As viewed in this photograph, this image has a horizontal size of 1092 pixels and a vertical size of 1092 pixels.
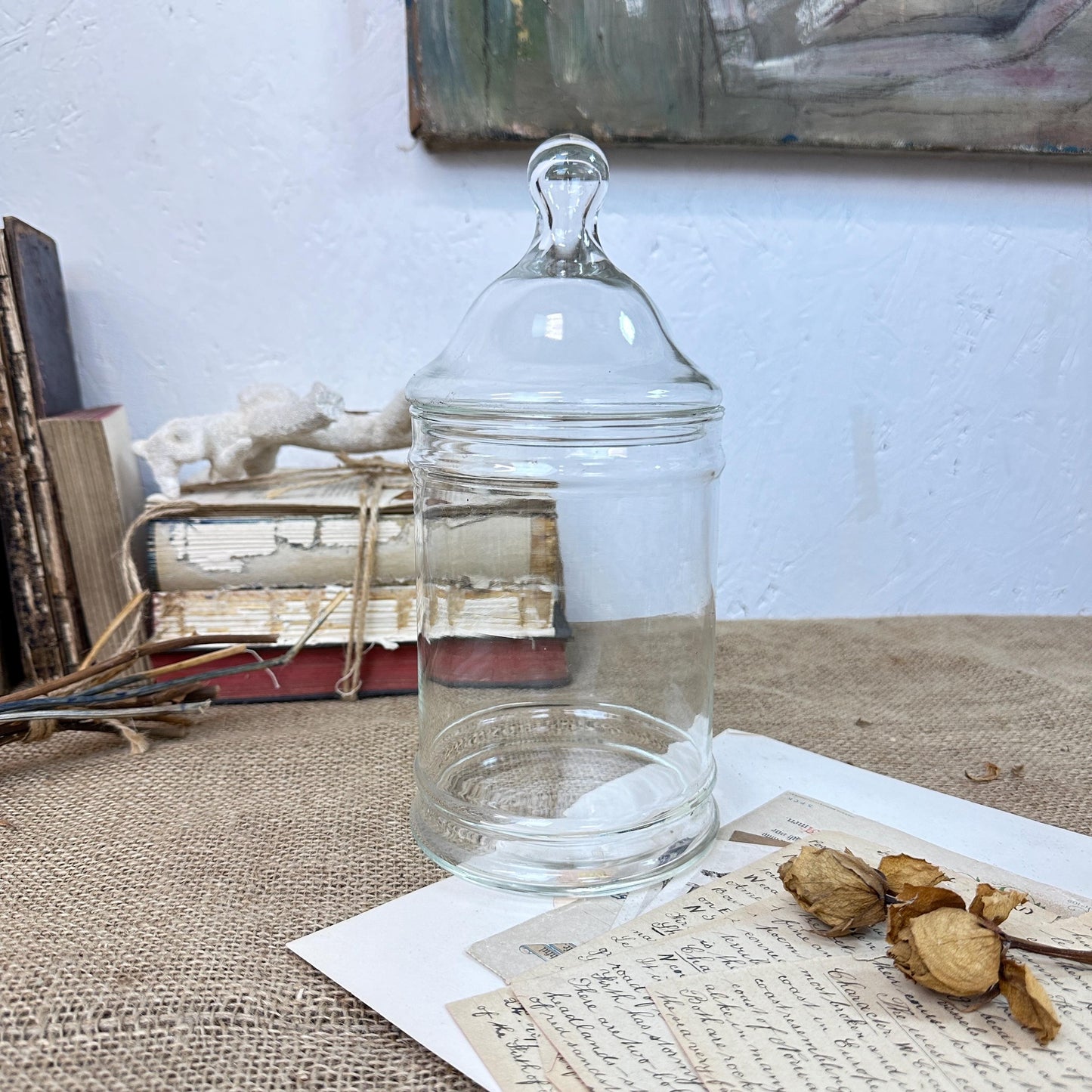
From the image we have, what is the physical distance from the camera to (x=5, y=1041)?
34 centimetres

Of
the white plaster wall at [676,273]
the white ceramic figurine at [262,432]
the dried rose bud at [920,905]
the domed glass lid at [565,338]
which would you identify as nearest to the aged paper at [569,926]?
the dried rose bud at [920,905]

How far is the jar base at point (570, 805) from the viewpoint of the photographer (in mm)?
442

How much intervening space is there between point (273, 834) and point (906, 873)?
318 millimetres

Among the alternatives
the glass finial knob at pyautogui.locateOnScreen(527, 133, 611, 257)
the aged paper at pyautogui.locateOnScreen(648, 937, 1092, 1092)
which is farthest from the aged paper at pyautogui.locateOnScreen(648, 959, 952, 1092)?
the glass finial knob at pyautogui.locateOnScreen(527, 133, 611, 257)

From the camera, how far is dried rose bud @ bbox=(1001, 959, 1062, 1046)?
323 millimetres

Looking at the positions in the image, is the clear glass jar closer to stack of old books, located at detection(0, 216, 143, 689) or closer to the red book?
the red book

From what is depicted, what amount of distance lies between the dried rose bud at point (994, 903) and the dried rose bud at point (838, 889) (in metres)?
0.04

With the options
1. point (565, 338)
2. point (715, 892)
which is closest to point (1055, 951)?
point (715, 892)

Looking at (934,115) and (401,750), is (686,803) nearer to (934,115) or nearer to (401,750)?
(401,750)

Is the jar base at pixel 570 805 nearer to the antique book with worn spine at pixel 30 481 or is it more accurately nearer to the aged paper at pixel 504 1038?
the aged paper at pixel 504 1038

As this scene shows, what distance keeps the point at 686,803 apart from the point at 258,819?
0.24 m

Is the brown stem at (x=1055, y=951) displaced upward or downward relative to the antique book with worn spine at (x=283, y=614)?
downward

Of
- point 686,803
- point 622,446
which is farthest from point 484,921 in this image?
point 622,446

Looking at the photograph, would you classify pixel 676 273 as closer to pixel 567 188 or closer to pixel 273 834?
pixel 567 188
